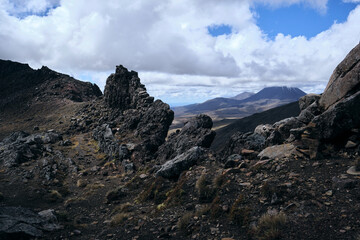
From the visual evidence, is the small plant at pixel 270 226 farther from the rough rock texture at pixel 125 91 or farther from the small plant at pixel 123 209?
the rough rock texture at pixel 125 91

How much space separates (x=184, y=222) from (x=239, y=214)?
358cm

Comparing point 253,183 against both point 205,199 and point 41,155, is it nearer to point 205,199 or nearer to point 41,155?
point 205,199

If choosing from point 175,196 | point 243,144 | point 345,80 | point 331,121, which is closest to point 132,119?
point 243,144

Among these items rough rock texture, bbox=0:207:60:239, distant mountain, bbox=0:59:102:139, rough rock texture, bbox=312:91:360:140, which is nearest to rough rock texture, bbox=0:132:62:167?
distant mountain, bbox=0:59:102:139

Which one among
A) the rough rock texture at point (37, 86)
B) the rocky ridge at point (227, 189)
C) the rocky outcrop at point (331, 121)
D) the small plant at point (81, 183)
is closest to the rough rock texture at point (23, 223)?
the rocky ridge at point (227, 189)

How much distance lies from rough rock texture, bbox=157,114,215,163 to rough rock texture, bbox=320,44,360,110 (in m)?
14.9

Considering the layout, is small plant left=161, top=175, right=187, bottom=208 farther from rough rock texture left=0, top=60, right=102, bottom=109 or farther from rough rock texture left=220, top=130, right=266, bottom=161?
rough rock texture left=0, top=60, right=102, bottom=109

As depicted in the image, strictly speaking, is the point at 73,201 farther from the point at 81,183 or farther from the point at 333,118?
the point at 333,118

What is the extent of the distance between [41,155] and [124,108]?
2416 centimetres

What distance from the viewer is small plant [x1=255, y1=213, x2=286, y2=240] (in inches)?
384

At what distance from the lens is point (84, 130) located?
57.8 m

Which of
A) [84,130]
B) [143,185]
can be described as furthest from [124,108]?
[143,185]

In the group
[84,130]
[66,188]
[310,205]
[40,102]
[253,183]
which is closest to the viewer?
[310,205]

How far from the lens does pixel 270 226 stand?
10297 mm
